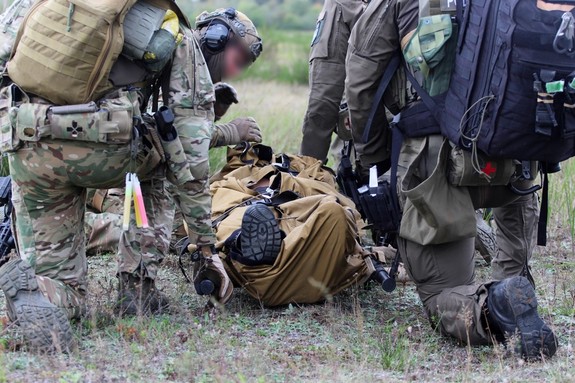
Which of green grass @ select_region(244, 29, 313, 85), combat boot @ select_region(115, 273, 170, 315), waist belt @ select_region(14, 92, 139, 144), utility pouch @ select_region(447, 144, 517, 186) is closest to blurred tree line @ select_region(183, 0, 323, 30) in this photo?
green grass @ select_region(244, 29, 313, 85)

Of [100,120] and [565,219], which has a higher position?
[100,120]

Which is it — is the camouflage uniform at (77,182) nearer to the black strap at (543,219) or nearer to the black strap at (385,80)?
the black strap at (385,80)

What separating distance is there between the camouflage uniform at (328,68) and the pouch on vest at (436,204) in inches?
76.6

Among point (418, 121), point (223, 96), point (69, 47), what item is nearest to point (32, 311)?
point (69, 47)

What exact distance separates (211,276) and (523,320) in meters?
1.50

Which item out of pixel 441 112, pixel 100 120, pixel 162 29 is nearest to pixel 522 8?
pixel 441 112

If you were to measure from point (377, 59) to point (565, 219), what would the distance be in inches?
123

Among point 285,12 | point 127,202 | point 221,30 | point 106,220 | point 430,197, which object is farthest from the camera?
point 285,12

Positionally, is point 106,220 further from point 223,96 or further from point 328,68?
point 328,68

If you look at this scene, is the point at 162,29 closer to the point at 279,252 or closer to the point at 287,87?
the point at 279,252

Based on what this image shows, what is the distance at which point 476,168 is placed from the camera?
13.3 ft

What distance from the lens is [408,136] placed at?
4.43 m

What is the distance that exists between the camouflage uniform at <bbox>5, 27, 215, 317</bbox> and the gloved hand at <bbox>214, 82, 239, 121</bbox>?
151cm

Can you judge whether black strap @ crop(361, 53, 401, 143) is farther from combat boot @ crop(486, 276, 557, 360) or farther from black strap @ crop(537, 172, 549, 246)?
combat boot @ crop(486, 276, 557, 360)
